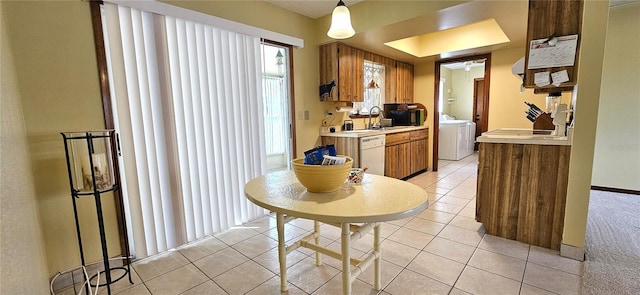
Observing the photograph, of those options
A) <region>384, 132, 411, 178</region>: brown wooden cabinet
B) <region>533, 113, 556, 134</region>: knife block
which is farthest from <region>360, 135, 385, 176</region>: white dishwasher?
<region>533, 113, 556, 134</region>: knife block

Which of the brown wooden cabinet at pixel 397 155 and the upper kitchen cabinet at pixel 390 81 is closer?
the brown wooden cabinet at pixel 397 155

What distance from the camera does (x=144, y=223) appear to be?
2.20 metres

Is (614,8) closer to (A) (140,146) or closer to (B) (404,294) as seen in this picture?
(B) (404,294)

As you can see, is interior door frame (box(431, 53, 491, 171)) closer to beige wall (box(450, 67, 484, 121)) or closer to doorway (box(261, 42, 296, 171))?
doorway (box(261, 42, 296, 171))

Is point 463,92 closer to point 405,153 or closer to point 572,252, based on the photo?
point 405,153

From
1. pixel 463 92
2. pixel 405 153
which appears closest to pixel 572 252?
pixel 405 153

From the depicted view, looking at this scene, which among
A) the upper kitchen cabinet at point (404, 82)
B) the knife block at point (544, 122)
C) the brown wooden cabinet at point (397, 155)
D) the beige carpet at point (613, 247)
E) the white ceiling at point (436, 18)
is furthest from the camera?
the upper kitchen cabinet at point (404, 82)

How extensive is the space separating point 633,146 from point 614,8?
1.80 metres

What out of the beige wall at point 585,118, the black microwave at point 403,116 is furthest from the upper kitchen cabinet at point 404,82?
the beige wall at point 585,118

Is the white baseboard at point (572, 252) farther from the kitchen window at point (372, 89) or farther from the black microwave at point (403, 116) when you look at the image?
the black microwave at point (403, 116)

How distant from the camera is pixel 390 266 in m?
2.01

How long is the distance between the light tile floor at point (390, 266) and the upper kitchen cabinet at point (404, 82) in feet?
9.13

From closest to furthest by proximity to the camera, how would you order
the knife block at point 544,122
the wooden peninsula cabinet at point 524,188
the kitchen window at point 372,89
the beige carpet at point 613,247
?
1. the beige carpet at point 613,247
2. the wooden peninsula cabinet at point 524,188
3. the knife block at point 544,122
4. the kitchen window at point 372,89

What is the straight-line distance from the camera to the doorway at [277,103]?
3105mm
